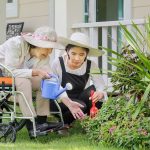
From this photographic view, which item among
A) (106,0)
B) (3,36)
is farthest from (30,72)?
(106,0)

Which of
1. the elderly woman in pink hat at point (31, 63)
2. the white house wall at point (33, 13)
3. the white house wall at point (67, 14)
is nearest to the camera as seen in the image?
the elderly woman in pink hat at point (31, 63)

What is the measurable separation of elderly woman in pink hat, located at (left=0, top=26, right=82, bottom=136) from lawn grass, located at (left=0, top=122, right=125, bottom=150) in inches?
6.2

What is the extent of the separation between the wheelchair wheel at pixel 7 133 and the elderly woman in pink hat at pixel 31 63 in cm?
19

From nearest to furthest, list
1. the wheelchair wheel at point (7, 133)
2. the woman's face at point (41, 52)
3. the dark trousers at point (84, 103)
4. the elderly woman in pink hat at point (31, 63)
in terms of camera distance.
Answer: the wheelchair wheel at point (7, 133)
the elderly woman in pink hat at point (31, 63)
the woman's face at point (41, 52)
the dark trousers at point (84, 103)

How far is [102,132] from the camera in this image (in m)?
5.21

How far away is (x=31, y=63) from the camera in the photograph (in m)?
5.77

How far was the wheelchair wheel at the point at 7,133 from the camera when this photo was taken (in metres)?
5.38

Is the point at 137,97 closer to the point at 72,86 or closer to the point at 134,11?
the point at 72,86

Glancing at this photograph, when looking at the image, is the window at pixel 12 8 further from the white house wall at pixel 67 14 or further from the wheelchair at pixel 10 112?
the wheelchair at pixel 10 112

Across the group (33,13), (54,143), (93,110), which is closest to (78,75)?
(93,110)

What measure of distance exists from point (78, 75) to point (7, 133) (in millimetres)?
1149

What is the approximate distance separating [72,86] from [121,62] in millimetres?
791

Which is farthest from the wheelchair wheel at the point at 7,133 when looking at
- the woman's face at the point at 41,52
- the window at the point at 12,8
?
the window at the point at 12,8

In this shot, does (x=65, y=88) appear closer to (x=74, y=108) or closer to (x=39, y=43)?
(x=74, y=108)
